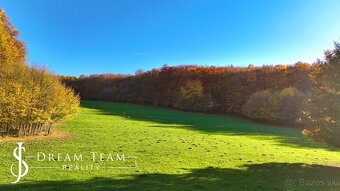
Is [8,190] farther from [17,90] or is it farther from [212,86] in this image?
[212,86]

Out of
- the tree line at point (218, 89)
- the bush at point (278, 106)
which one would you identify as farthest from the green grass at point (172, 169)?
the bush at point (278, 106)

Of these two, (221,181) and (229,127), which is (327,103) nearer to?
(221,181)

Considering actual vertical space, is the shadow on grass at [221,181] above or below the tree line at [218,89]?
below

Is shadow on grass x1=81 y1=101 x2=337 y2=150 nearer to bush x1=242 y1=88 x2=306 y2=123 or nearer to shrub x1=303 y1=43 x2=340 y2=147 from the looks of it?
bush x1=242 y1=88 x2=306 y2=123

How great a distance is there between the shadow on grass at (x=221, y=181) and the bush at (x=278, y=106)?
1473 inches

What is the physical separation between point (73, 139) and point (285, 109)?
131 ft

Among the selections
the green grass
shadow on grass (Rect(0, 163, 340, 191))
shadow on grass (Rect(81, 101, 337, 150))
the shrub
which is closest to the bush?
shadow on grass (Rect(81, 101, 337, 150))

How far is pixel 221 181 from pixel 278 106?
43.4 meters

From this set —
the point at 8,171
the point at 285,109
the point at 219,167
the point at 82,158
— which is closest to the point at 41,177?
the point at 8,171

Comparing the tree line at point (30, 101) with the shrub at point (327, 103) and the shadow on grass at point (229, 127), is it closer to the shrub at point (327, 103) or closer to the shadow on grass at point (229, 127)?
the shadow on grass at point (229, 127)

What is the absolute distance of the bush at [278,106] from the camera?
52906 mm

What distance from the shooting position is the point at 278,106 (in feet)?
176

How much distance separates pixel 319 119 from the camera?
1805cm

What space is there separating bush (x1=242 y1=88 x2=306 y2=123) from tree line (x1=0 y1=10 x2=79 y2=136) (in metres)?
36.7
